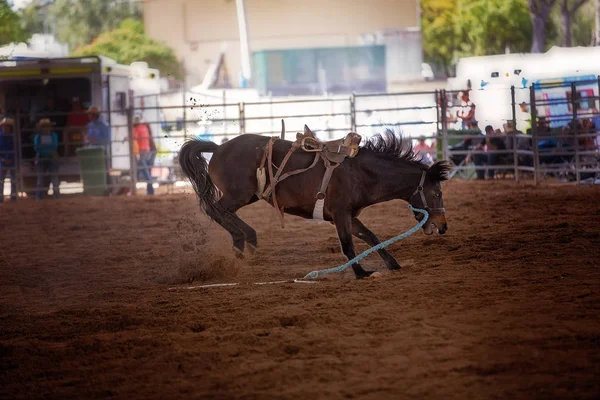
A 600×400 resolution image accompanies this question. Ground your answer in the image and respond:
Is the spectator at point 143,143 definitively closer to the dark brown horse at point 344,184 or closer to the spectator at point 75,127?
the spectator at point 75,127

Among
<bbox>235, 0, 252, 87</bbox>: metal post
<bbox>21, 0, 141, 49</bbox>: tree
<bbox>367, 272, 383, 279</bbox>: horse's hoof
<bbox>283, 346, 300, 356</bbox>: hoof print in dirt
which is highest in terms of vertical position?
<bbox>21, 0, 141, 49</bbox>: tree

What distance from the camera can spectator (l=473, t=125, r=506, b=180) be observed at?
1747 centimetres

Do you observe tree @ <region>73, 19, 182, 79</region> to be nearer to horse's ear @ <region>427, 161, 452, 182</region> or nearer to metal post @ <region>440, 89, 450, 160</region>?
metal post @ <region>440, 89, 450, 160</region>

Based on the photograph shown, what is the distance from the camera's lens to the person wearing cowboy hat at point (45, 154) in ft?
58.6

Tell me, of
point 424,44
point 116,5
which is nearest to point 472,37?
point 424,44

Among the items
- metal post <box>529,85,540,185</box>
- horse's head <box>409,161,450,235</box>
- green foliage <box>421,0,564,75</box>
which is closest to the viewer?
horse's head <box>409,161,450,235</box>

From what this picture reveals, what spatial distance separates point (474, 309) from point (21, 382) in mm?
3003

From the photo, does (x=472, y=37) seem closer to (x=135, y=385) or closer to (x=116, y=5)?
(x=116, y=5)

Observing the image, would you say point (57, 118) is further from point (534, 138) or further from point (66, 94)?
point (534, 138)

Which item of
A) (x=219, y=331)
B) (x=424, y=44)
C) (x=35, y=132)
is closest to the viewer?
(x=219, y=331)

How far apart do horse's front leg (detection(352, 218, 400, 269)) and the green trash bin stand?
36.5 feet

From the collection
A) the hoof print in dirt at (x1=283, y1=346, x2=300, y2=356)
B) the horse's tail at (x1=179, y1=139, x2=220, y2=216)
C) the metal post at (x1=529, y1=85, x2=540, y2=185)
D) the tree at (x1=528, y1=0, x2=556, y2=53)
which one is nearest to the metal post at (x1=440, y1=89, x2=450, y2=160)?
the metal post at (x1=529, y1=85, x2=540, y2=185)

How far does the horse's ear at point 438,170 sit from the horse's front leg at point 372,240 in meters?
0.79

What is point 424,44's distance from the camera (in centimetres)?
4622
